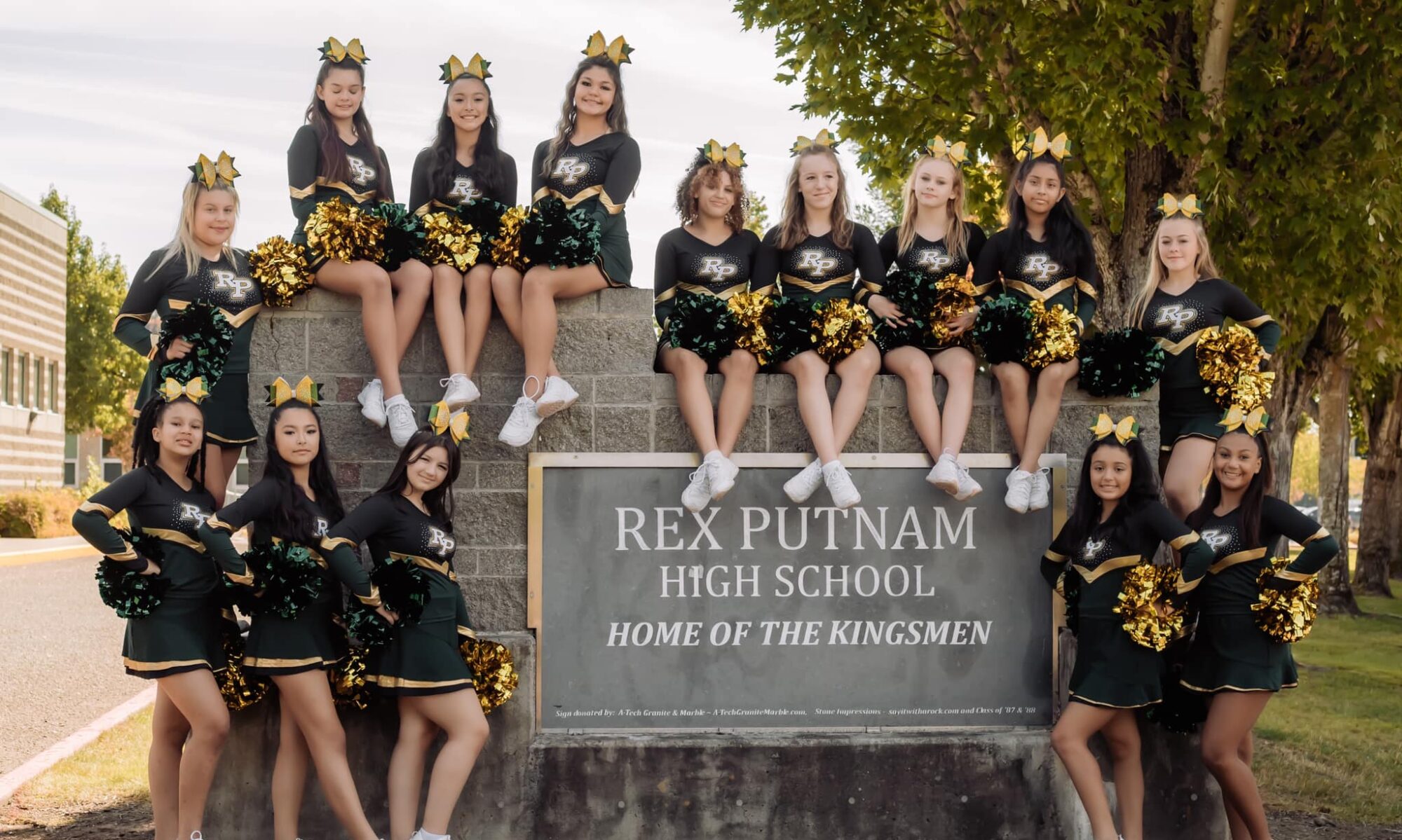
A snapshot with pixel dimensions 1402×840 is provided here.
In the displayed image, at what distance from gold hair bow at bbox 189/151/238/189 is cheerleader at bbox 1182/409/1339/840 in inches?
175

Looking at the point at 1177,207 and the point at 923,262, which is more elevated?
the point at 1177,207

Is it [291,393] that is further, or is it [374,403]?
[374,403]

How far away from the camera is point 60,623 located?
1325 centimetres

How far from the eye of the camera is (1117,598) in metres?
5.29

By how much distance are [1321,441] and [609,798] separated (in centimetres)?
1684

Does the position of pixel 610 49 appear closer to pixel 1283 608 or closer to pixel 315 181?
pixel 315 181

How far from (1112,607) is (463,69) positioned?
372 cm

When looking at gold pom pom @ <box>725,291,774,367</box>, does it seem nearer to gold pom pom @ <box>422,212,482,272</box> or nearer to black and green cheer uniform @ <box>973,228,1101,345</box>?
black and green cheer uniform @ <box>973,228,1101,345</box>

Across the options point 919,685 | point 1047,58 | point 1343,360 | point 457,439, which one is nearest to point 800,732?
point 919,685

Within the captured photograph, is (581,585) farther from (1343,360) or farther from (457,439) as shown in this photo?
(1343,360)

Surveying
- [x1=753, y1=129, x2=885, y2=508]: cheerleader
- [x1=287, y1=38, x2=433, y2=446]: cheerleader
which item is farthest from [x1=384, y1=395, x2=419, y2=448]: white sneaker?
[x1=753, y1=129, x2=885, y2=508]: cheerleader

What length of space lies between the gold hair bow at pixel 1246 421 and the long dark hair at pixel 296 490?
148 inches

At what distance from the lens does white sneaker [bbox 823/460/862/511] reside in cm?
548

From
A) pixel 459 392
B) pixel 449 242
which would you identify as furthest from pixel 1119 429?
pixel 449 242
